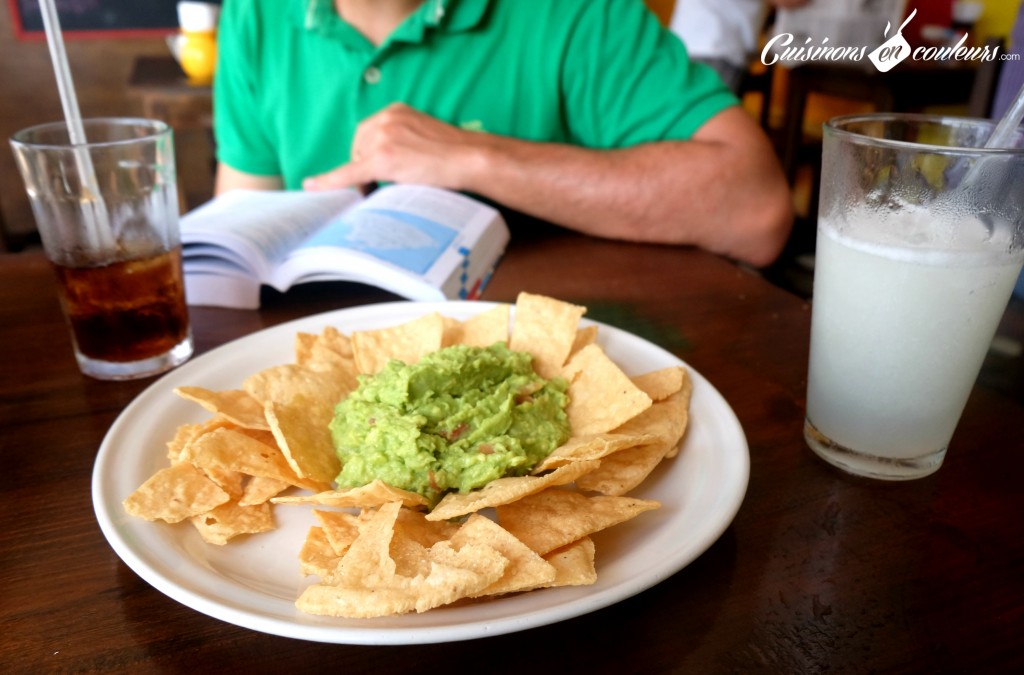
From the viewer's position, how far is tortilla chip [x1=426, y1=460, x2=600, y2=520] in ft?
1.90

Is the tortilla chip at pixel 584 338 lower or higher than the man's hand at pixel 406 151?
lower

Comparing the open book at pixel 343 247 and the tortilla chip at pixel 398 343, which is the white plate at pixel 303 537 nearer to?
the tortilla chip at pixel 398 343

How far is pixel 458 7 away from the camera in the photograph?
64.5 inches

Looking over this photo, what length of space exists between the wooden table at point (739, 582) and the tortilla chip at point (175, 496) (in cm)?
6

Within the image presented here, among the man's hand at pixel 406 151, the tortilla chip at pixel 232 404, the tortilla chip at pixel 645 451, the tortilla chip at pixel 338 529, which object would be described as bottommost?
the tortilla chip at pixel 645 451

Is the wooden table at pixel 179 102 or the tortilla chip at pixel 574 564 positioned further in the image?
the wooden table at pixel 179 102

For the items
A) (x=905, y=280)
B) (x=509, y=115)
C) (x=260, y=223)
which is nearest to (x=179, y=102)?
(x=509, y=115)

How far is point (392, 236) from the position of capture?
1164mm

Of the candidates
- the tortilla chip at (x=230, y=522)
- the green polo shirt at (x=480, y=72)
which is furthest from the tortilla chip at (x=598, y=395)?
the green polo shirt at (x=480, y=72)

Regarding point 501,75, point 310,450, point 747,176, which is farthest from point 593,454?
point 501,75

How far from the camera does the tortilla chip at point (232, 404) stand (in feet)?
2.31

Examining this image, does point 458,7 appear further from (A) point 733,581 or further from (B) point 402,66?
(A) point 733,581

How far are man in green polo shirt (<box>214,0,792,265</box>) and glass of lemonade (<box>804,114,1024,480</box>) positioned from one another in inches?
27.2

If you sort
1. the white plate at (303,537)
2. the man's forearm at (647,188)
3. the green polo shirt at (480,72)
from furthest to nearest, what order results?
the green polo shirt at (480,72) < the man's forearm at (647,188) < the white plate at (303,537)
